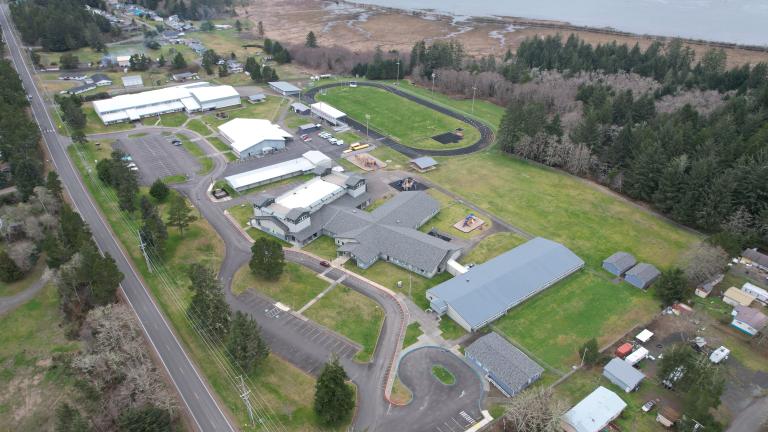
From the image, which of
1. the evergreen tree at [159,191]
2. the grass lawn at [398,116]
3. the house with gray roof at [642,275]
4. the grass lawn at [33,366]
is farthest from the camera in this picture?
the grass lawn at [398,116]

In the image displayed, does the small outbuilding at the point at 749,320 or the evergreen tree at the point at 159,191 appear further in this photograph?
the evergreen tree at the point at 159,191

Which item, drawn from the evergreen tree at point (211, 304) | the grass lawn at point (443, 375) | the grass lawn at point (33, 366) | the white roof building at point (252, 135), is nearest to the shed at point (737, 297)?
the grass lawn at point (443, 375)

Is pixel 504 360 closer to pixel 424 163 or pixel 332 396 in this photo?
pixel 332 396

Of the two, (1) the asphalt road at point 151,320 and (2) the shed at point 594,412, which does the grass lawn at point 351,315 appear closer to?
(1) the asphalt road at point 151,320

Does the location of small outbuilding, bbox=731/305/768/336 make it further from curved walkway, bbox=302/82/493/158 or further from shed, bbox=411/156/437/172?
curved walkway, bbox=302/82/493/158

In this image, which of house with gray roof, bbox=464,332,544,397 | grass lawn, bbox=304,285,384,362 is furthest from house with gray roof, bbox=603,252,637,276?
grass lawn, bbox=304,285,384,362

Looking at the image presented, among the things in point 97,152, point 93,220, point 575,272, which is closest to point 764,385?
point 575,272

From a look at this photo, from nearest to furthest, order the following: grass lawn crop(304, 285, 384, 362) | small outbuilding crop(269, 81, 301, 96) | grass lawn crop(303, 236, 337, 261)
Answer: grass lawn crop(304, 285, 384, 362) < grass lawn crop(303, 236, 337, 261) < small outbuilding crop(269, 81, 301, 96)

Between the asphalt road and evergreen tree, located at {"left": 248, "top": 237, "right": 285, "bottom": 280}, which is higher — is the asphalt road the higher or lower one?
the lower one
